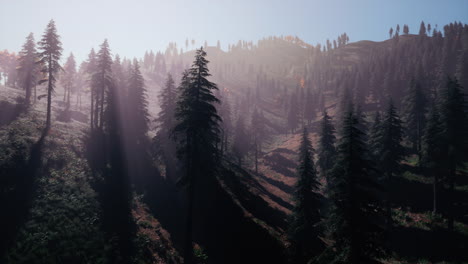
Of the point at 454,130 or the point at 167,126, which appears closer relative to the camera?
the point at 454,130

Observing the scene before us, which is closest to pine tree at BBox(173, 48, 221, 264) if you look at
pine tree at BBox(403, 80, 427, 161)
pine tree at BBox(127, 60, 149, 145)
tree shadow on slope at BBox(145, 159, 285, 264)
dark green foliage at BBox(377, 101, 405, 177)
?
tree shadow on slope at BBox(145, 159, 285, 264)

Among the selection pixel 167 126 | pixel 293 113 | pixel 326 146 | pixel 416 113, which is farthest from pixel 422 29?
pixel 167 126

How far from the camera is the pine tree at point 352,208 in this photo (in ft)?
42.5

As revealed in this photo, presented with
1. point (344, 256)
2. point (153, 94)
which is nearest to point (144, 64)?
point (153, 94)

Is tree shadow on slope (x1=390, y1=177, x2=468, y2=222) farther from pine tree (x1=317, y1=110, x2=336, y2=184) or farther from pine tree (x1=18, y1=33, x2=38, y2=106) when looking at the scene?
pine tree (x1=18, y1=33, x2=38, y2=106)

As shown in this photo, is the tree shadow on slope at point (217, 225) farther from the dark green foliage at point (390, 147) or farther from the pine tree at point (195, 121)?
the dark green foliage at point (390, 147)

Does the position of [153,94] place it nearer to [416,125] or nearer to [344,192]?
Answer: [416,125]

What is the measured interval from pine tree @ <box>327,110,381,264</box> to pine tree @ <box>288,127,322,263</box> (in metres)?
4.12

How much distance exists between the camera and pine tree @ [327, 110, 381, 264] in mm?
12945

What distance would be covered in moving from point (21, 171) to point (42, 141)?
8115 millimetres

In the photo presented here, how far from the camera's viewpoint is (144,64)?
7239 inches

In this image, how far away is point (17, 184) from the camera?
62.6 ft

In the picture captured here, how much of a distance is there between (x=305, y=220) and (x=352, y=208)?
21.0 feet

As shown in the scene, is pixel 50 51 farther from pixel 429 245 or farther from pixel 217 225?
pixel 429 245
